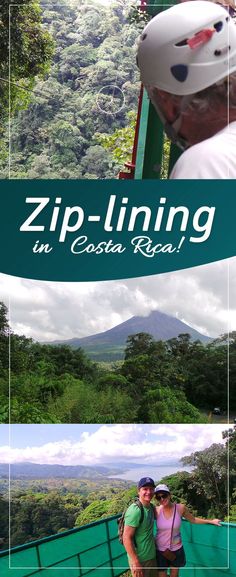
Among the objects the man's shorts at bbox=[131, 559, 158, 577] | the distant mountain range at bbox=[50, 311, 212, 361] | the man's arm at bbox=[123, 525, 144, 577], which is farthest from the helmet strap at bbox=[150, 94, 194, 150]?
the man's shorts at bbox=[131, 559, 158, 577]

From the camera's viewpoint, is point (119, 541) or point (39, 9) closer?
point (119, 541)

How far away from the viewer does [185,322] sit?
486cm

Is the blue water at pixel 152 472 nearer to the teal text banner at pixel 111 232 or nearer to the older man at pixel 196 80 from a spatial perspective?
the teal text banner at pixel 111 232

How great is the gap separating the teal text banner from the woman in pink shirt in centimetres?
108

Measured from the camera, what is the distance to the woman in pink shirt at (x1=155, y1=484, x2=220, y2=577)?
189 inches

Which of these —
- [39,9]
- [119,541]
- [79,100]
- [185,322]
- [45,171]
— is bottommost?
[119,541]

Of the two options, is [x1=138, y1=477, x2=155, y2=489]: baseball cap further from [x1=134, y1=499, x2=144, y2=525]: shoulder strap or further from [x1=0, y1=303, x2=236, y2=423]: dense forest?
[x1=0, y1=303, x2=236, y2=423]: dense forest

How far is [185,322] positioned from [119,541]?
107 centimetres

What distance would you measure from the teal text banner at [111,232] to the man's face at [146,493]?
3.30 ft

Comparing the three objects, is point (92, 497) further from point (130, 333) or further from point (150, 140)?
point (150, 140)

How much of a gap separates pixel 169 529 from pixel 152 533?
9 centimetres

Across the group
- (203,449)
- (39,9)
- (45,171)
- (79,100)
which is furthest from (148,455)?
(39,9)

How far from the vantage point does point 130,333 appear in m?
4.86

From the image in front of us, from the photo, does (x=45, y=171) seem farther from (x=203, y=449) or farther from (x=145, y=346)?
(x=203, y=449)
